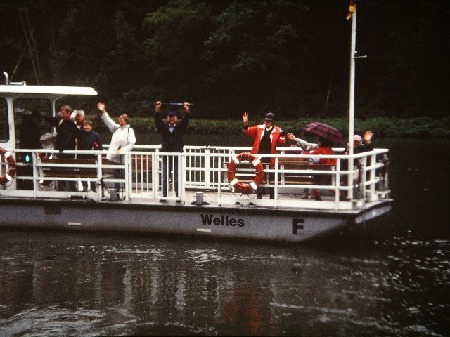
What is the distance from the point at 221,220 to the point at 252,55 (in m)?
42.1

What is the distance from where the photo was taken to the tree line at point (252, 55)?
171 ft

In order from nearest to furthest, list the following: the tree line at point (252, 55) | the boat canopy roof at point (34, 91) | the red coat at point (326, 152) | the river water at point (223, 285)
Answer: the river water at point (223, 285), the red coat at point (326, 152), the boat canopy roof at point (34, 91), the tree line at point (252, 55)

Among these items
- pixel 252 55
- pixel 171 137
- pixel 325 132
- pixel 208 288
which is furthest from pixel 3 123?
pixel 252 55

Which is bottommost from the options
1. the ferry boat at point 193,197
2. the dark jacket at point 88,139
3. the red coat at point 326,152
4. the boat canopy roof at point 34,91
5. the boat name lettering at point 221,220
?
the boat name lettering at point 221,220

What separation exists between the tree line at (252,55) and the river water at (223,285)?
39.5 meters

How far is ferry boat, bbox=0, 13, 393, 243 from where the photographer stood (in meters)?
12.2

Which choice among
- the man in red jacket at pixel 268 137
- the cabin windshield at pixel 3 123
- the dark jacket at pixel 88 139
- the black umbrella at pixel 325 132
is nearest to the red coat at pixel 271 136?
the man in red jacket at pixel 268 137

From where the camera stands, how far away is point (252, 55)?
53.6 m

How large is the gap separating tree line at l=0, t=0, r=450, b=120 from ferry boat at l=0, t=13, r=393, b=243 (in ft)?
126

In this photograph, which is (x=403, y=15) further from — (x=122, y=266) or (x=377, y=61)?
(x=122, y=266)

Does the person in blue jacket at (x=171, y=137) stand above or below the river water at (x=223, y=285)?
above

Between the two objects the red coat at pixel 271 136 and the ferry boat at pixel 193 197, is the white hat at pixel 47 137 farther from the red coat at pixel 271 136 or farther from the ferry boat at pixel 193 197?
the red coat at pixel 271 136

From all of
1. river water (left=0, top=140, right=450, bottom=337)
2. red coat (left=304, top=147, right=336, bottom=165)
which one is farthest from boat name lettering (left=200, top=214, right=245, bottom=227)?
red coat (left=304, top=147, right=336, bottom=165)

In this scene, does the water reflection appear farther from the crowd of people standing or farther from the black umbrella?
the black umbrella
